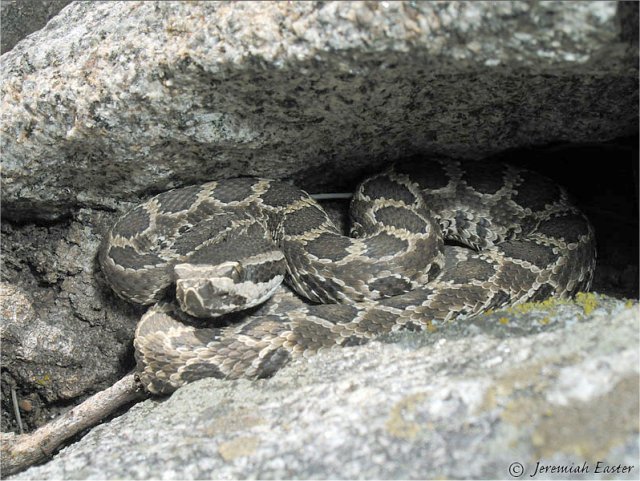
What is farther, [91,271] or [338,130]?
[91,271]

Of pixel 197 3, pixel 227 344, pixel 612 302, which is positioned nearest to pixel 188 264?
pixel 227 344

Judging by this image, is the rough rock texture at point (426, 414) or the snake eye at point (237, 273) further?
the snake eye at point (237, 273)

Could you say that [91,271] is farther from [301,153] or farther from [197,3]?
[197,3]

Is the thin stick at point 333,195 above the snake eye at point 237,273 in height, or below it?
above

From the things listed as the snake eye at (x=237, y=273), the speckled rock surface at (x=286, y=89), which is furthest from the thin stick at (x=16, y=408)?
the snake eye at (x=237, y=273)

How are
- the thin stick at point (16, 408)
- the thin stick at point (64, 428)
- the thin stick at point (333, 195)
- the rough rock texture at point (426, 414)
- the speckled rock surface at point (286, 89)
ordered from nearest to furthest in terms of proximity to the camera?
the rough rock texture at point (426, 414) → the speckled rock surface at point (286, 89) → the thin stick at point (64, 428) → the thin stick at point (16, 408) → the thin stick at point (333, 195)

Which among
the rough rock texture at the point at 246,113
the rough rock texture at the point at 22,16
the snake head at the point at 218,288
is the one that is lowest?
the snake head at the point at 218,288

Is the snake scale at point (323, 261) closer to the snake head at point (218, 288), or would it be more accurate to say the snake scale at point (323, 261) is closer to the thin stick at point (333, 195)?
the snake head at point (218, 288)
